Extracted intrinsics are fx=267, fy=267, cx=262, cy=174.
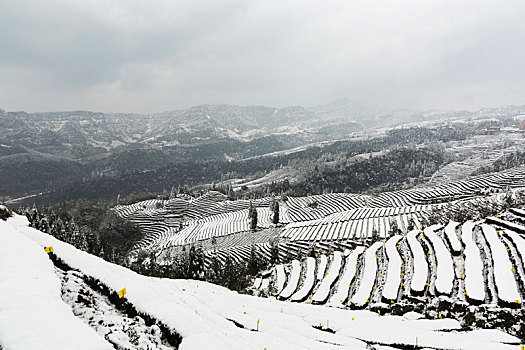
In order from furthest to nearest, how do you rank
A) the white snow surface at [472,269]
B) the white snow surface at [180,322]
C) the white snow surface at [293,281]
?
the white snow surface at [293,281] < the white snow surface at [472,269] < the white snow surface at [180,322]

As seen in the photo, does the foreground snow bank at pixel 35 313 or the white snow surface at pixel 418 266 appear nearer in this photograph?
the foreground snow bank at pixel 35 313

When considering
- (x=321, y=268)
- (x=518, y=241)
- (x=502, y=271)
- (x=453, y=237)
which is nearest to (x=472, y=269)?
(x=502, y=271)

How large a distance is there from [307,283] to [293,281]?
6.90ft

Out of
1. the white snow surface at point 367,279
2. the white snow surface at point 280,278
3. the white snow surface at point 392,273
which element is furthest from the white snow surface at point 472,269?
the white snow surface at point 280,278

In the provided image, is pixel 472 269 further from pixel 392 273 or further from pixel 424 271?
pixel 392 273

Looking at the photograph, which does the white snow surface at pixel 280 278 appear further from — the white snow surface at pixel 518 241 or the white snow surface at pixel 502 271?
the white snow surface at pixel 518 241

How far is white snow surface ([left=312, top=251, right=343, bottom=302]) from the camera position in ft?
69.0

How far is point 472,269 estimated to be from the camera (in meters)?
19.1

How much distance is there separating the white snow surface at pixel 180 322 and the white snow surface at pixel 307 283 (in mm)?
6312

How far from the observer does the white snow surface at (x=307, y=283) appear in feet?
72.7

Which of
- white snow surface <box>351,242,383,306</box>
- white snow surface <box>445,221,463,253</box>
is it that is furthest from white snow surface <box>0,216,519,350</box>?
white snow surface <box>445,221,463,253</box>

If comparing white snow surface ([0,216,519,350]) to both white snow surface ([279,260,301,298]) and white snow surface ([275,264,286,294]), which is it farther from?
white snow surface ([275,264,286,294])

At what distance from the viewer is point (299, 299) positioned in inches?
854

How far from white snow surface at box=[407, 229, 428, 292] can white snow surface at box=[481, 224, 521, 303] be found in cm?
407
